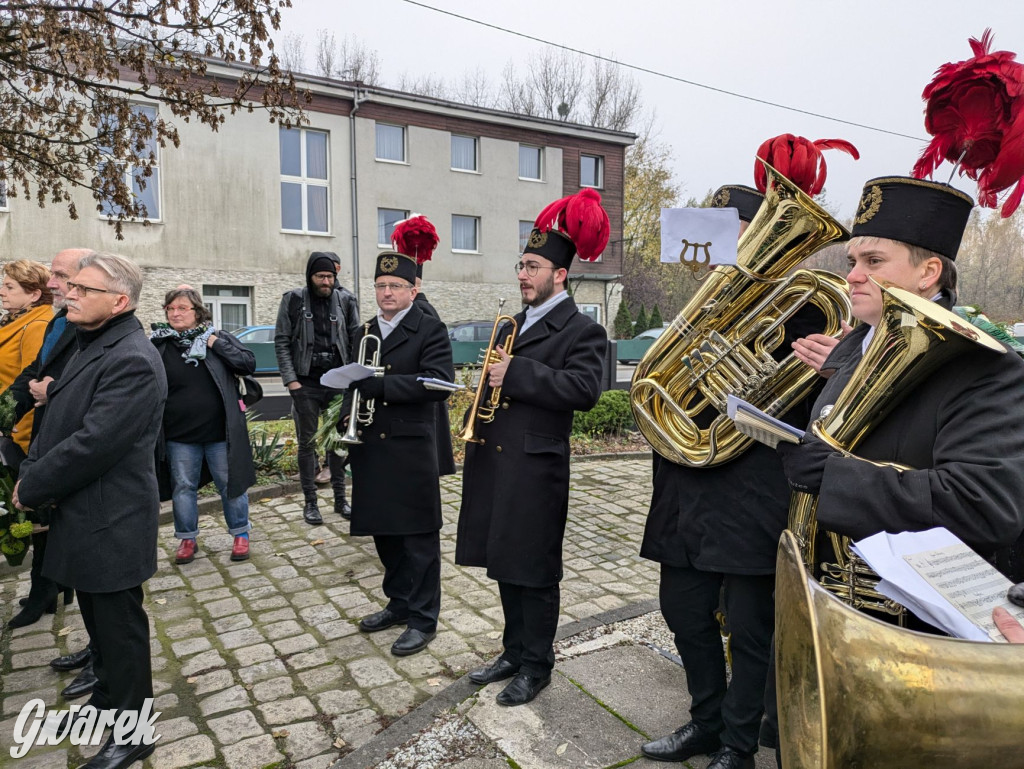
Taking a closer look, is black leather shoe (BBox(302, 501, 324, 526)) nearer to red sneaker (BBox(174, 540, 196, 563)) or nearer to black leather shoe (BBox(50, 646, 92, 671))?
red sneaker (BBox(174, 540, 196, 563))

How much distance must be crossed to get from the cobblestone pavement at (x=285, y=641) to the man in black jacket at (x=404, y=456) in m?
0.30

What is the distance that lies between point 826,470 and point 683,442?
960 millimetres

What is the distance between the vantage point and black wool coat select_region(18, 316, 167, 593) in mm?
2822

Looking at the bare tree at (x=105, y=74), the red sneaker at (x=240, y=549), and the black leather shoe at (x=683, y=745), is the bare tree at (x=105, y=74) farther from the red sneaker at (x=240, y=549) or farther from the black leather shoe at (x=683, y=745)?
the black leather shoe at (x=683, y=745)

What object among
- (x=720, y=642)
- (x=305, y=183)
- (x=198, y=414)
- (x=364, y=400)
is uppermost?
(x=305, y=183)

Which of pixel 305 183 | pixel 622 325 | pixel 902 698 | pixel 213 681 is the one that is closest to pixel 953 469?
pixel 902 698

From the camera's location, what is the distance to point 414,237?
479 cm

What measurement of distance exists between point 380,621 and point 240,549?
1687 millimetres

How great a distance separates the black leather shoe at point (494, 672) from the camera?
11.3 ft

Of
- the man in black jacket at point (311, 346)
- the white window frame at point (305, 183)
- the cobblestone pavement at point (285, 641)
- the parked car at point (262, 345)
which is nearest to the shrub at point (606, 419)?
the cobblestone pavement at point (285, 641)

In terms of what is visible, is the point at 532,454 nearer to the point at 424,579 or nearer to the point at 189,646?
the point at 424,579

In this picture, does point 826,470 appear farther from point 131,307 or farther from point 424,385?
point 131,307

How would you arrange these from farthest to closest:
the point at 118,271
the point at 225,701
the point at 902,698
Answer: the point at 225,701 < the point at 118,271 < the point at 902,698

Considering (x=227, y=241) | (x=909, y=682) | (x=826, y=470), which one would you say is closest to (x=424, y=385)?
(x=826, y=470)
